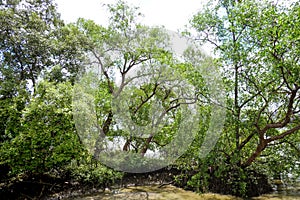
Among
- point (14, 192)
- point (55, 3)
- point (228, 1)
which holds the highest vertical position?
point (55, 3)

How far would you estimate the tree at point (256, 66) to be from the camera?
16.8ft

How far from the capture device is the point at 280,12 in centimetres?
548

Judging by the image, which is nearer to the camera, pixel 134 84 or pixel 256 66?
pixel 256 66

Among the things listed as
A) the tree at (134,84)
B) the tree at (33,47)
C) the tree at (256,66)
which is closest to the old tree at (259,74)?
the tree at (256,66)

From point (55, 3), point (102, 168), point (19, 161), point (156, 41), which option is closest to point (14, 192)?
point (19, 161)

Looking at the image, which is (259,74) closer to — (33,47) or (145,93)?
(145,93)

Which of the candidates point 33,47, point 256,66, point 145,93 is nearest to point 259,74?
point 256,66

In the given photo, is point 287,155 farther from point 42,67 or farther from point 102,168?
point 42,67

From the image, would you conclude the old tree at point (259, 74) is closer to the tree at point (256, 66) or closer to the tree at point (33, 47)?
the tree at point (256, 66)

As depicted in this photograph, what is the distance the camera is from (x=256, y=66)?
19.3 ft

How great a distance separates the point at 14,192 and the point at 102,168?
2318 mm

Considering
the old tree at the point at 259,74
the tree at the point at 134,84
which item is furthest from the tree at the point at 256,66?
the tree at the point at 134,84

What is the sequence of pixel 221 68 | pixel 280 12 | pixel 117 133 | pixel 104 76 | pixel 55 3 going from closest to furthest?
pixel 280 12 → pixel 221 68 → pixel 117 133 → pixel 104 76 → pixel 55 3

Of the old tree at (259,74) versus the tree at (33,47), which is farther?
the tree at (33,47)
